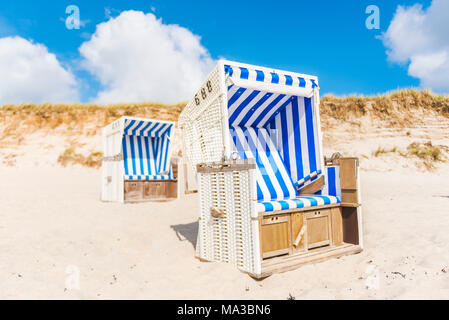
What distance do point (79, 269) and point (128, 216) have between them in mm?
2690

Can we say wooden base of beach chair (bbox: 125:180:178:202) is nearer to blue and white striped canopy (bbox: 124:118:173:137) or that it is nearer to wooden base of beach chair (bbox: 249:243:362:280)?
blue and white striped canopy (bbox: 124:118:173:137)

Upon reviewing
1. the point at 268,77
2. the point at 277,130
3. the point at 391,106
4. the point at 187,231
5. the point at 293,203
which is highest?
the point at 391,106

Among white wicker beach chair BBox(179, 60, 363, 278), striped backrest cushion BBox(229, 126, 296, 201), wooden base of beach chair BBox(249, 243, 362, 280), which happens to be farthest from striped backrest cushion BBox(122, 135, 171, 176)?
wooden base of beach chair BBox(249, 243, 362, 280)

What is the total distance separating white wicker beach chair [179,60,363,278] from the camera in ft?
9.16

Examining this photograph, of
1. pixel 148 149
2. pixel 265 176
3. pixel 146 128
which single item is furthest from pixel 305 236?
pixel 148 149

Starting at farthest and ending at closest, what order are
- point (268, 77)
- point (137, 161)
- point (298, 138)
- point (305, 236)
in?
point (137, 161)
point (298, 138)
point (268, 77)
point (305, 236)

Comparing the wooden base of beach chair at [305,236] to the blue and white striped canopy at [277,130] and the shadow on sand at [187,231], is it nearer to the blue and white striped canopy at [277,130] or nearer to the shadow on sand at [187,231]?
the blue and white striped canopy at [277,130]

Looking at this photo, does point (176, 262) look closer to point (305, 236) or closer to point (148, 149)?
point (305, 236)

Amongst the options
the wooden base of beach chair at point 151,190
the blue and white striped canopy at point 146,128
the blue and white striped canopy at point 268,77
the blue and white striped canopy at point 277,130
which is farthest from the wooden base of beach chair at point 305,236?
the blue and white striped canopy at point 146,128

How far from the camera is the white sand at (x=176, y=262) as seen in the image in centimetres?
235

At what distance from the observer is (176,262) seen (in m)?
3.22

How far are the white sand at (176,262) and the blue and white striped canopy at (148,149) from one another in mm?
2841

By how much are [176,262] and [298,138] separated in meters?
2.03

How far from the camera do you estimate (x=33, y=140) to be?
16562mm
